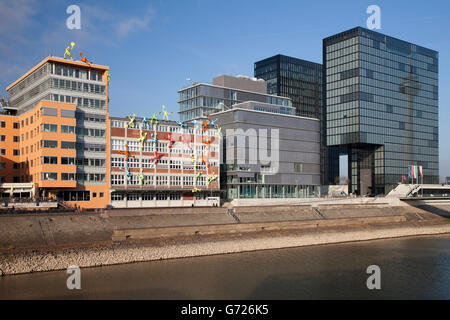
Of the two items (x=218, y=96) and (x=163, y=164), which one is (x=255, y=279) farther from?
(x=218, y=96)

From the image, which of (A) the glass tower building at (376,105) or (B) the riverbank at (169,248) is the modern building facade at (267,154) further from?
(A) the glass tower building at (376,105)

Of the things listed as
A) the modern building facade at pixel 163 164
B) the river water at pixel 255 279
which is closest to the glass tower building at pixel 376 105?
the modern building facade at pixel 163 164

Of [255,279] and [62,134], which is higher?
[62,134]

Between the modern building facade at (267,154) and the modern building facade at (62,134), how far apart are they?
34.5 metres

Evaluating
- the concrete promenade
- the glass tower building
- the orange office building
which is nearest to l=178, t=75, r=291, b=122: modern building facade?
the glass tower building

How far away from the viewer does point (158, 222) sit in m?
78.2

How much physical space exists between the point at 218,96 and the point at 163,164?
46.1 metres

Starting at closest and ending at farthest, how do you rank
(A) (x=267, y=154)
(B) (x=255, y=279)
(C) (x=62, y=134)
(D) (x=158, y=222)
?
(B) (x=255, y=279) → (D) (x=158, y=222) → (C) (x=62, y=134) → (A) (x=267, y=154)

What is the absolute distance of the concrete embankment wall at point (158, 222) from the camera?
64.1 metres

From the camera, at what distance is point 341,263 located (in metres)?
65.5

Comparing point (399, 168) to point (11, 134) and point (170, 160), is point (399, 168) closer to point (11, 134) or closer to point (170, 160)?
point (170, 160)

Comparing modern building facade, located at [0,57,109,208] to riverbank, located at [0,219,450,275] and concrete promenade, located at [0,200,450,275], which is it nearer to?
concrete promenade, located at [0,200,450,275]

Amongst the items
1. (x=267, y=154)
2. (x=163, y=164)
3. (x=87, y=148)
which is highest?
(x=87, y=148)

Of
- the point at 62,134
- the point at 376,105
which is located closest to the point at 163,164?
the point at 62,134
